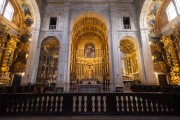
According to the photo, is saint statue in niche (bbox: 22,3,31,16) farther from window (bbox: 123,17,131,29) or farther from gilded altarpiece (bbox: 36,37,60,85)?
window (bbox: 123,17,131,29)

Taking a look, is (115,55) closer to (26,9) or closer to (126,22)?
(126,22)

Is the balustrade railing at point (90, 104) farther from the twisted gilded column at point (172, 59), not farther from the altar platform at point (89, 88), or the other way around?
the twisted gilded column at point (172, 59)

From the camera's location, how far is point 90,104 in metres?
3.71

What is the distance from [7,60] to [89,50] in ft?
53.3

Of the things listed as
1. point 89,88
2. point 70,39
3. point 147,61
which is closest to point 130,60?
point 147,61

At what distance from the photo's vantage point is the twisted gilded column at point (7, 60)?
457 inches

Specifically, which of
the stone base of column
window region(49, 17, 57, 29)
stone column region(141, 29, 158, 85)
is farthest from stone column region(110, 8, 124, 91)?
window region(49, 17, 57, 29)

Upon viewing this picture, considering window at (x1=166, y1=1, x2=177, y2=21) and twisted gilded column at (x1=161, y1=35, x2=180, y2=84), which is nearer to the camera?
twisted gilded column at (x1=161, y1=35, x2=180, y2=84)

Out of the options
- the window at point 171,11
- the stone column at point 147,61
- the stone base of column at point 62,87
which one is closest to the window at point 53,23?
the stone base of column at point 62,87

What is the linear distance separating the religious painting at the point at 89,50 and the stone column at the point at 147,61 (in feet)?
41.4

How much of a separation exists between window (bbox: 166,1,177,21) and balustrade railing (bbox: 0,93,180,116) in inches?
558

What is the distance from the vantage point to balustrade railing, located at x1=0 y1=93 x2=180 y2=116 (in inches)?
140

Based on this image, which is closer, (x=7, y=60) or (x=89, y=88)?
(x=89, y=88)

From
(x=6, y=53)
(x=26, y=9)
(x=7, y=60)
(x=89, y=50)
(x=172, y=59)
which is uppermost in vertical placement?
(x=26, y=9)
